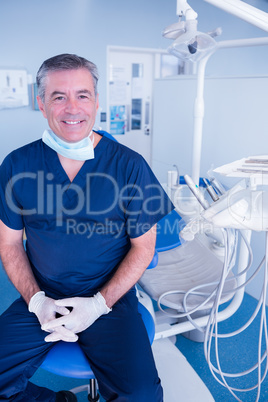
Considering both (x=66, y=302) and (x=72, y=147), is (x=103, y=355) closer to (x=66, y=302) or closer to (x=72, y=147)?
(x=66, y=302)

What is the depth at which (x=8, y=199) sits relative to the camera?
1.17 metres

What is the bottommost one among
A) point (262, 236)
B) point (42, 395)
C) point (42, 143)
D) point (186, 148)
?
point (42, 395)

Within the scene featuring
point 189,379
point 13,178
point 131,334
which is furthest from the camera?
point 189,379

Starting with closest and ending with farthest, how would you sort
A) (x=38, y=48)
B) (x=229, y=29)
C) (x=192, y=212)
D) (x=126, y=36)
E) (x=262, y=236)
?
(x=192, y=212) < (x=262, y=236) < (x=38, y=48) < (x=126, y=36) < (x=229, y=29)

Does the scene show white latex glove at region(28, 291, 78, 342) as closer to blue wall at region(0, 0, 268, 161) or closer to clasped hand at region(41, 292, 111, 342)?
clasped hand at region(41, 292, 111, 342)

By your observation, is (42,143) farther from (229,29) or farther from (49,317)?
(229,29)

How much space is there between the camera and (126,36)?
12.9 feet

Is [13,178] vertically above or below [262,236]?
above

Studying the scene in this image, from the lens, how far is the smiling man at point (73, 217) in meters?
1.09

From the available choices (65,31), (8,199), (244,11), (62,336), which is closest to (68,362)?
(62,336)

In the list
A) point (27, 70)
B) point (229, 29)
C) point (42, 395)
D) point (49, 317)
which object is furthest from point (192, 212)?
point (229, 29)

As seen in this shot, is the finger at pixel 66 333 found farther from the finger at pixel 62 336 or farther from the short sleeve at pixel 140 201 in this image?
the short sleeve at pixel 140 201

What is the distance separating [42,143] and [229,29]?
414cm

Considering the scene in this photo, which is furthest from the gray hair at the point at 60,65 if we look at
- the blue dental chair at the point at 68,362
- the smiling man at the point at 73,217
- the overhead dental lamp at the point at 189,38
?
the blue dental chair at the point at 68,362
